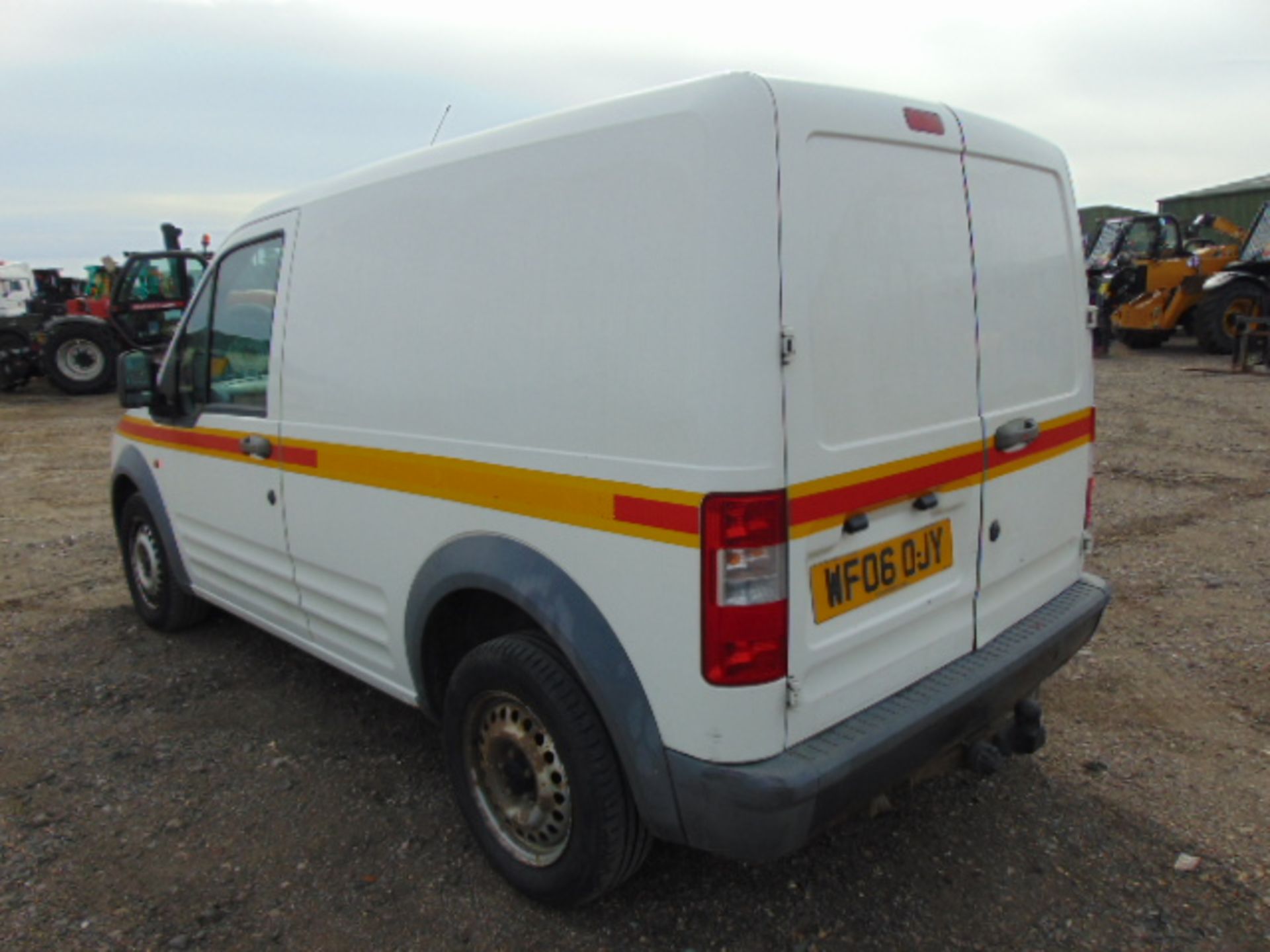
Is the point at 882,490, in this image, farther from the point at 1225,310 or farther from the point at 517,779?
the point at 1225,310

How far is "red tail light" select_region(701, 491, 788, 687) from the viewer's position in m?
1.91

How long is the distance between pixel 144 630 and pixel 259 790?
1907mm

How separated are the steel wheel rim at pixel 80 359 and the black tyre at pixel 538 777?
14726mm

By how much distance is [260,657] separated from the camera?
425 centimetres

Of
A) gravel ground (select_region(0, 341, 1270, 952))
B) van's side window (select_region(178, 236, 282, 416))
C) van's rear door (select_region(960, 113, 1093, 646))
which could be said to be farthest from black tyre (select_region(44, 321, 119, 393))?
van's rear door (select_region(960, 113, 1093, 646))

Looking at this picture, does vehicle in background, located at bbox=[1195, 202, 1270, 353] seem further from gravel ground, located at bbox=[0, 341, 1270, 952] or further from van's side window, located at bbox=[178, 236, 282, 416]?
van's side window, located at bbox=[178, 236, 282, 416]

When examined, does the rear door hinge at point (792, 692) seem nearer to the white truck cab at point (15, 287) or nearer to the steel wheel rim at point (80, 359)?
the steel wheel rim at point (80, 359)

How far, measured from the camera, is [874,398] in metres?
2.15

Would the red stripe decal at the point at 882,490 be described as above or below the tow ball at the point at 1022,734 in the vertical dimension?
above

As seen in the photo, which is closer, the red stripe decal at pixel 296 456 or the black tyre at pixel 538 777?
the black tyre at pixel 538 777

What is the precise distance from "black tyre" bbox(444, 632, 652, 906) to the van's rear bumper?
26 cm

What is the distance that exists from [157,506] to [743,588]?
324cm

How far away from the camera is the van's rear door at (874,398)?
199 centimetres

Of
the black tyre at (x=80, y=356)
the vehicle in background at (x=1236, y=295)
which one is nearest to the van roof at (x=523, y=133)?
the black tyre at (x=80, y=356)
